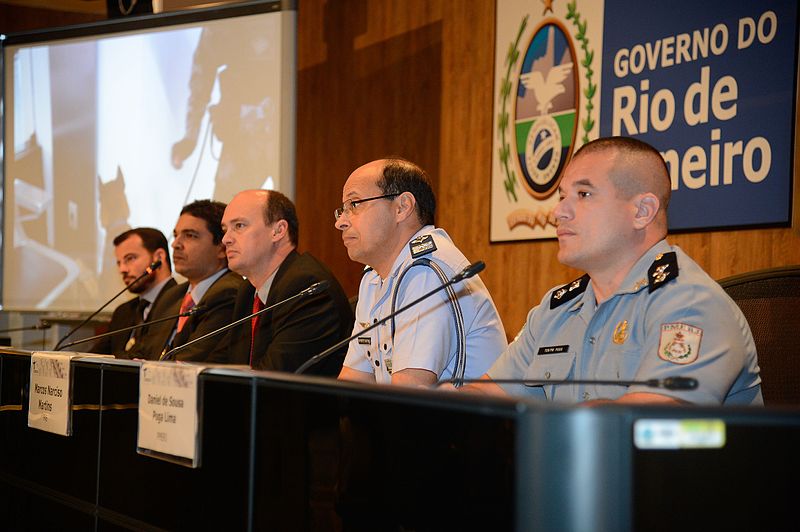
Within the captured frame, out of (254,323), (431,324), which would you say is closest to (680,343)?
(431,324)

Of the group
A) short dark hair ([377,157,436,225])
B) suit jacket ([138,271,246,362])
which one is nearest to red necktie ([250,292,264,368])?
suit jacket ([138,271,246,362])

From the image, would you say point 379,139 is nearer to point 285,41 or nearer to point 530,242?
point 285,41

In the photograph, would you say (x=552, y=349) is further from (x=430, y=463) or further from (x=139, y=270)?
(x=139, y=270)

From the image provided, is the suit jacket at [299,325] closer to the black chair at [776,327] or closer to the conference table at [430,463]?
A: the conference table at [430,463]

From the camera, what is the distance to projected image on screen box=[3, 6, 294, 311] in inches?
183

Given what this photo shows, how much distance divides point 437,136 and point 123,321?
5.70ft

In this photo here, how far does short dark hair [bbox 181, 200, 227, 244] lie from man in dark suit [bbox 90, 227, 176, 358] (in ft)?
1.42

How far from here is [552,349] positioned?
6.81 feet

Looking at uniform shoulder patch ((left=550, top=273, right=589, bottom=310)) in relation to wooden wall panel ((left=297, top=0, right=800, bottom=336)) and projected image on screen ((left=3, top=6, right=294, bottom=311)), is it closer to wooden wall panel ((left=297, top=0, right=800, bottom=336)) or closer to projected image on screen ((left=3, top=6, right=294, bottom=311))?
wooden wall panel ((left=297, top=0, right=800, bottom=336))

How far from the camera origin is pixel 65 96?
521 centimetres

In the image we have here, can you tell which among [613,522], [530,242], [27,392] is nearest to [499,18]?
[530,242]

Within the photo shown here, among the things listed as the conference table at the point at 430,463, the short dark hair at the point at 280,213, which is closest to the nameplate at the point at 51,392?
the conference table at the point at 430,463

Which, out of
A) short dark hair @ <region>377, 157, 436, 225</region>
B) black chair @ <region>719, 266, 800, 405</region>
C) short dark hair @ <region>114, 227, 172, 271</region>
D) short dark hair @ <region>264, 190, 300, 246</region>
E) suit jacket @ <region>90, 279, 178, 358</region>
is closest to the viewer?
black chair @ <region>719, 266, 800, 405</region>

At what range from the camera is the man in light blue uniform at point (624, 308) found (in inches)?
68.3
